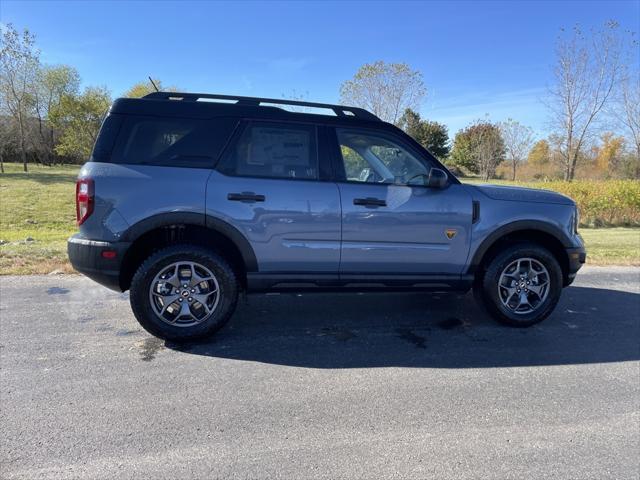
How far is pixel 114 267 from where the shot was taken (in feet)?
12.9

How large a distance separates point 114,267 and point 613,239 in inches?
494

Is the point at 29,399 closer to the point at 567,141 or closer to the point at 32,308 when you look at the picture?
the point at 32,308

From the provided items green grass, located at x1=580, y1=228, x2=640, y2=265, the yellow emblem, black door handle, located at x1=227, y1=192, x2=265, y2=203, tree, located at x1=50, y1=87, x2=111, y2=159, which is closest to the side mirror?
the yellow emblem

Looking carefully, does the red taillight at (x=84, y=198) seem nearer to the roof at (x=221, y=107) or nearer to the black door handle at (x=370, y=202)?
the roof at (x=221, y=107)

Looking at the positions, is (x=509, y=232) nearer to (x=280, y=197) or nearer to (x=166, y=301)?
(x=280, y=197)

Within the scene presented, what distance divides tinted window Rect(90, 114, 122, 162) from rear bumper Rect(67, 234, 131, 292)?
718 millimetres

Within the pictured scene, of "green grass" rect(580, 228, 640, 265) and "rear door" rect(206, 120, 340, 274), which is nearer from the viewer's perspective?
"rear door" rect(206, 120, 340, 274)

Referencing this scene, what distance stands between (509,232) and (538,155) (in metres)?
43.6

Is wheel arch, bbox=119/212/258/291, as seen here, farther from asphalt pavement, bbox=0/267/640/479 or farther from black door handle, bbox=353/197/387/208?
black door handle, bbox=353/197/387/208

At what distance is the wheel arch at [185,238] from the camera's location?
3.91 metres

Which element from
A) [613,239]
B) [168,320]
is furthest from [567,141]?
[168,320]

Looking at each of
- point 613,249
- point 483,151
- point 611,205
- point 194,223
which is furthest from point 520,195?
point 483,151

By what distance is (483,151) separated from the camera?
43875 mm

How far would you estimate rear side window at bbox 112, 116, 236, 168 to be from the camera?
3922 millimetres
